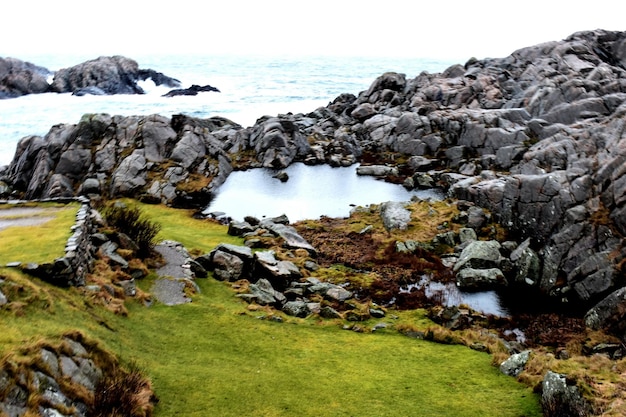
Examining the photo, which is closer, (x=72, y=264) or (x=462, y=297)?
(x=72, y=264)

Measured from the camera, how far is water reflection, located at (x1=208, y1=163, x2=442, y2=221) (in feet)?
188

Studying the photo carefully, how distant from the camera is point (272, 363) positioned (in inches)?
774

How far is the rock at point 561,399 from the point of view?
608 inches

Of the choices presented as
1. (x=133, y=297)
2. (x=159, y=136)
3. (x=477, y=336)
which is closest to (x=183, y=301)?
(x=133, y=297)

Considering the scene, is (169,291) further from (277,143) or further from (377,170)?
(277,143)

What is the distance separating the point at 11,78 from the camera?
14638 cm

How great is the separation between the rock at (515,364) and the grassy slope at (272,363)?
1.53ft

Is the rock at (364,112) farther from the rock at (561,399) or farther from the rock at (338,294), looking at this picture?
the rock at (561,399)

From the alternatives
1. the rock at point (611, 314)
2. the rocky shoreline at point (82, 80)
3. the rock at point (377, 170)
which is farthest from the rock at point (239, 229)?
the rocky shoreline at point (82, 80)

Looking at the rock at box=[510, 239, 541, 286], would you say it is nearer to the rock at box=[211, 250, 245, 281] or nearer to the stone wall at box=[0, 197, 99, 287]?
the rock at box=[211, 250, 245, 281]

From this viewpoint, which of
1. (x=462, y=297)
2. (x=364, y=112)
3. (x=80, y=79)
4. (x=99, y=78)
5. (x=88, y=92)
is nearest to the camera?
(x=462, y=297)

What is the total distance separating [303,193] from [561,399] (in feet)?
165

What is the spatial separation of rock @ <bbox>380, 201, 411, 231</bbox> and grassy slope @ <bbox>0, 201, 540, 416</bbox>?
24.2m

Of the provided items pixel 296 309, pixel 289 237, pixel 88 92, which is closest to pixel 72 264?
pixel 296 309
